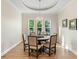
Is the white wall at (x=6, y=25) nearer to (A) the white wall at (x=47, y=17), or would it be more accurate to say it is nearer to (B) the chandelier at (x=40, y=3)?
(B) the chandelier at (x=40, y=3)

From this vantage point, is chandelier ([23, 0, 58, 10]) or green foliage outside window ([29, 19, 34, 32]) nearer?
chandelier ([23, 0, 58, 10])

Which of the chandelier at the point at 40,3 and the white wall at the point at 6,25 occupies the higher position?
the chandelier at the point at 40,3

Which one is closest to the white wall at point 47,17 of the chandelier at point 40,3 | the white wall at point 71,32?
the chandelier at point 40,3

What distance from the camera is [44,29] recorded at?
12.3 m

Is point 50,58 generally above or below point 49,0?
below

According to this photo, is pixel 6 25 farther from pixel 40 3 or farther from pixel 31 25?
pixel 31 25

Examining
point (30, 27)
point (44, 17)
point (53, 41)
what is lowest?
point (53, 41)

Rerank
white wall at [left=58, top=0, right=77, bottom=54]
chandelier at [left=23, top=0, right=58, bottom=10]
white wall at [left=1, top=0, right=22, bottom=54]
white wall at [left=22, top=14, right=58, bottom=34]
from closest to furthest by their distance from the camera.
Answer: white wall at [left=1, top=0, right=22, bottom=54] < white wall at [left=58, top=0, right=77, bottom=54] < chandelier at [left=23, top=0, right=58, bottom=10] < white wall at [left=22, top=14, right=58, bottom=34]

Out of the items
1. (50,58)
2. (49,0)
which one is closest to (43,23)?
(49,0)

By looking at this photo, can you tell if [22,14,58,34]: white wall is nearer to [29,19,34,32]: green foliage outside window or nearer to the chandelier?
[29,19,34,32]: green foliage outside window

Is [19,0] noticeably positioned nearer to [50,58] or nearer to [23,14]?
[50,58]

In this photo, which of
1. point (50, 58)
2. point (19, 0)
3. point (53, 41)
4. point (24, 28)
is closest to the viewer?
point (50, 58)

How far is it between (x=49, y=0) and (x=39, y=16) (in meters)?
5.09

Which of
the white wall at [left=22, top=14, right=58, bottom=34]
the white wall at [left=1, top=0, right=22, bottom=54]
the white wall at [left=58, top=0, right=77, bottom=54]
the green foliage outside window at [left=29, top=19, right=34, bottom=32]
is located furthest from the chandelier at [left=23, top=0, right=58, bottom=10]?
the green foliage outside window at [left=29, top=19, right=34, bottom=32]
